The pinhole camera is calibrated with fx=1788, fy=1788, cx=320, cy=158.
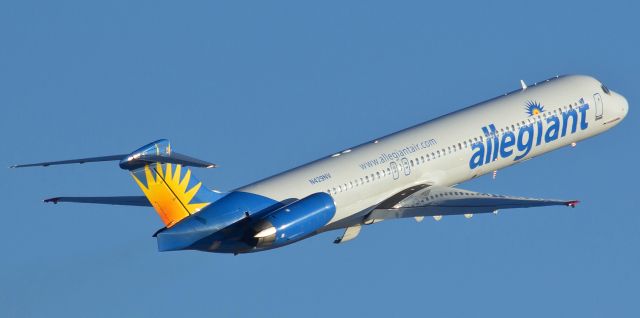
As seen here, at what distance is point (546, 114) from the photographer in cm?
8594

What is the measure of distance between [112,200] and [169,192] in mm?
5619

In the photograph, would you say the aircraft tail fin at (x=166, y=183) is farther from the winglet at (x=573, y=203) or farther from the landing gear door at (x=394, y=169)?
the winglet at (x=573, y=203)

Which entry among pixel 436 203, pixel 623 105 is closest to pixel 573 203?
pixel 436 203

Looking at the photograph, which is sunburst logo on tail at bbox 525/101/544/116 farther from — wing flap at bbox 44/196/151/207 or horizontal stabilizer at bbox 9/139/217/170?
horizontal stabilizer at bbox 9/139/217/170

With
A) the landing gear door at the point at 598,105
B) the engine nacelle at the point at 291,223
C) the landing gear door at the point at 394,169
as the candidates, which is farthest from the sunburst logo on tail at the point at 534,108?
the engine nacelle at the point at 291,223

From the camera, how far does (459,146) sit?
8219 cm

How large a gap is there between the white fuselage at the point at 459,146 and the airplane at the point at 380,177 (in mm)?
47

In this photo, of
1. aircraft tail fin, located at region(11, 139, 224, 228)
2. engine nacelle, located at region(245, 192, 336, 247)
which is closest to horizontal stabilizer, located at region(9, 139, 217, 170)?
aircraft tail fin, located at region(11, 139, 224, 228)

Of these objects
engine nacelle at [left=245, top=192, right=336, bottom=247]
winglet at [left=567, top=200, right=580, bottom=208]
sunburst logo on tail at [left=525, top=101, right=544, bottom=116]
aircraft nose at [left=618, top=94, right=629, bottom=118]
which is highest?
sunburst logo on tail at [left=525, top=101, right=544, bottom=116]

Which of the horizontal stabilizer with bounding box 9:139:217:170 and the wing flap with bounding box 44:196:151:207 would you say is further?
the wing flap with bounding box 44:196:151:207

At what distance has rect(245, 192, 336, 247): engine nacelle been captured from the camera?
7181 centimetres

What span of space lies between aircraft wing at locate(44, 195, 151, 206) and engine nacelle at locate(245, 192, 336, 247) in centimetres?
674

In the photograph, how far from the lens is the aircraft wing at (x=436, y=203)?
254 ft

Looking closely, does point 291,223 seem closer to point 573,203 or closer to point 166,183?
point 166,183
